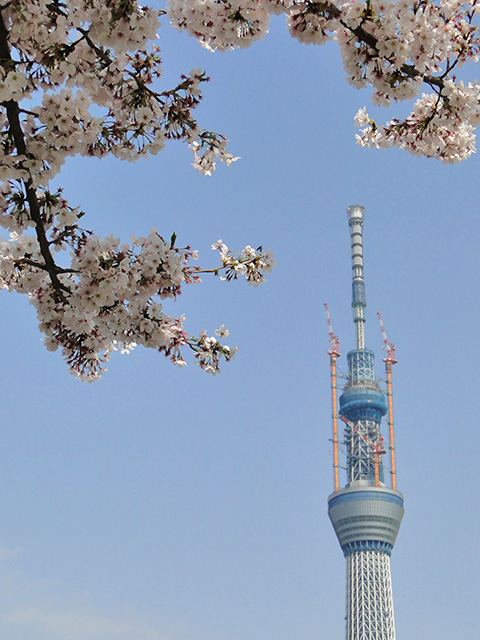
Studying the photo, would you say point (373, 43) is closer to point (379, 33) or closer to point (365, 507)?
point (379, 33)

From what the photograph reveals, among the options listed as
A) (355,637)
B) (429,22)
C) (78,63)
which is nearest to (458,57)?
(429,22)

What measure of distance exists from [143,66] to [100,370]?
10.6 ft

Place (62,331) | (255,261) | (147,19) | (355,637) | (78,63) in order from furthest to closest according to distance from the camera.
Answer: (355,637) < (255,261) < (62,331) < (78,63) < (147,19)

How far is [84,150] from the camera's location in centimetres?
722

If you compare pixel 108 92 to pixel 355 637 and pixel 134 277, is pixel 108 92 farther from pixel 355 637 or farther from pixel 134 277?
pixel 355 637

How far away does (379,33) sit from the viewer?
7.02m

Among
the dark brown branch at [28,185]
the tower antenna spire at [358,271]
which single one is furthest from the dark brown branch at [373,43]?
the tower antenna spire at [358,271]

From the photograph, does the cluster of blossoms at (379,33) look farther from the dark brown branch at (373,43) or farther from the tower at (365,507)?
the tower at (365,507)

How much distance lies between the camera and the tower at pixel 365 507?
462 ft

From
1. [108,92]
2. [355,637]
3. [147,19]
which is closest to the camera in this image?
[147,19]

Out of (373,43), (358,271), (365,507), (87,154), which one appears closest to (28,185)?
(87,154)

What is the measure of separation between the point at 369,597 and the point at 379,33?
474ft

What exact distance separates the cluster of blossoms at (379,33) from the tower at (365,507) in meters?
141

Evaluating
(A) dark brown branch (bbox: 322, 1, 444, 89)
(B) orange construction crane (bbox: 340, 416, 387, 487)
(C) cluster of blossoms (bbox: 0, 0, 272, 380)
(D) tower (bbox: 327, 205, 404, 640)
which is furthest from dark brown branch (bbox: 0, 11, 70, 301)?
(B) orange construction crane (bbox: 340, 416, 387, 487)
